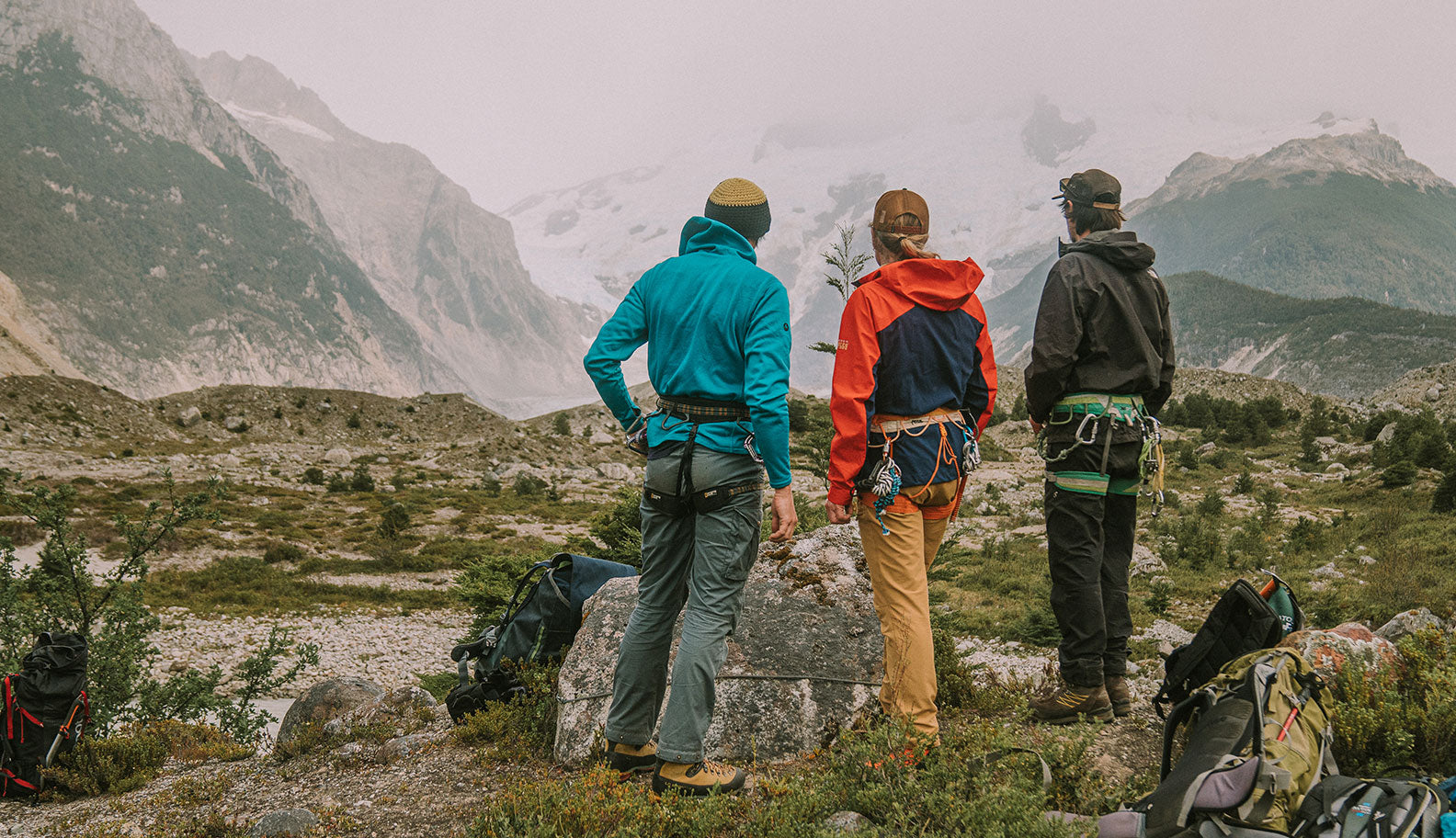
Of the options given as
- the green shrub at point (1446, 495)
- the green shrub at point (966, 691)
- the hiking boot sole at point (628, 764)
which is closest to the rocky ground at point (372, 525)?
the green shrub at point (966, 691)

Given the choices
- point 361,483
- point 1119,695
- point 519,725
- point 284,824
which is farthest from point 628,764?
point 361,483

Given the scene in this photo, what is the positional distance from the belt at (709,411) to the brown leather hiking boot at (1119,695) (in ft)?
8.35

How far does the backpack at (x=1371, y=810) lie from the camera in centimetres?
227

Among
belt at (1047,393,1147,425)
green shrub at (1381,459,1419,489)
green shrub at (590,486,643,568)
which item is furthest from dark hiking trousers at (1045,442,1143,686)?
green shrub at (1381,459,1419,489)

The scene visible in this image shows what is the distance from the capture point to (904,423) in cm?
353

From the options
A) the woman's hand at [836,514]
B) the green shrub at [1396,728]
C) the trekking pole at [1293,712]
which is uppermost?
the woman's hand at [836,514]

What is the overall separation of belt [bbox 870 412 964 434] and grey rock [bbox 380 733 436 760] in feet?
11.7

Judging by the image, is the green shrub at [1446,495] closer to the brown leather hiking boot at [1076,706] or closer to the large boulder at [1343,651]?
the large boulder at [1343,651]

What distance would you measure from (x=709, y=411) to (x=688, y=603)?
91cm

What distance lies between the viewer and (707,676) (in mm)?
3371

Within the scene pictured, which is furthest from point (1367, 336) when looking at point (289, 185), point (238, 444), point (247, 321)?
point (289, 185)

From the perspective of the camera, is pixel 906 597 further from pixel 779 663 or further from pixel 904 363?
pixel 779 663

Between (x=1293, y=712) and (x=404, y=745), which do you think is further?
(x=404, y=745)

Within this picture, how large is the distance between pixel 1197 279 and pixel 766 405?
176466mm
